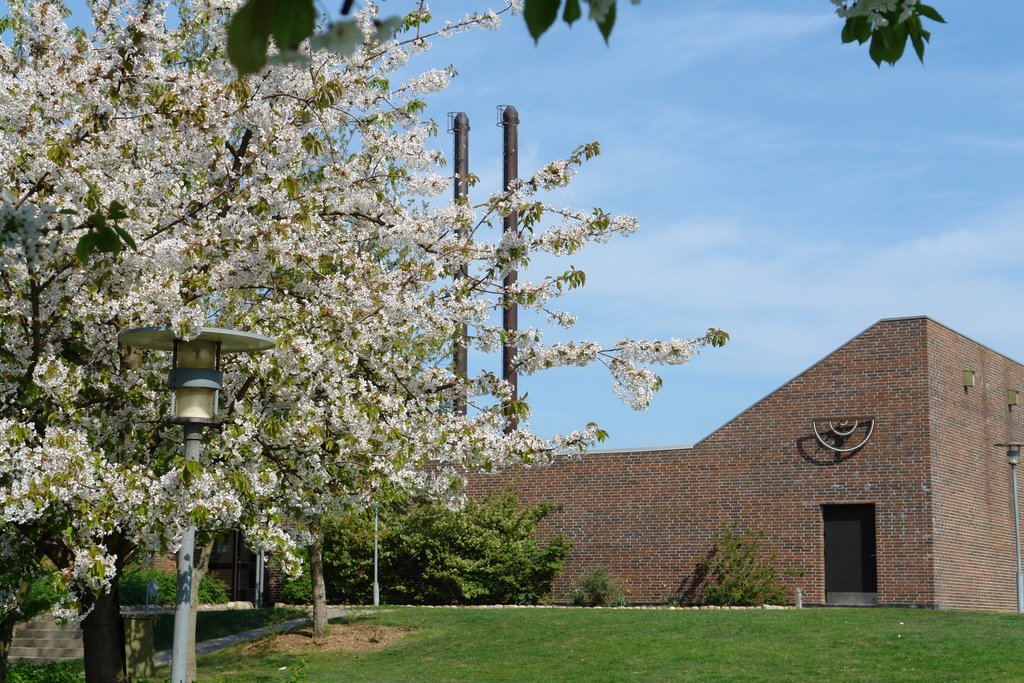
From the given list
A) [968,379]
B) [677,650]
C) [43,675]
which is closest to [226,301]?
[43,675]

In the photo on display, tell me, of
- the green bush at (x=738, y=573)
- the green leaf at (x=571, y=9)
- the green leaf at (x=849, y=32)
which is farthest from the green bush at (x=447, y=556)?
the green leaf at (x=571, y=9)

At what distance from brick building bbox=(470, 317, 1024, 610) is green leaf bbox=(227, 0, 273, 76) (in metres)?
26.6

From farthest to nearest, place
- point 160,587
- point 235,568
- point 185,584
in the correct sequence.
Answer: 1. point 235,568
2. point 160,587
3. point 185,584

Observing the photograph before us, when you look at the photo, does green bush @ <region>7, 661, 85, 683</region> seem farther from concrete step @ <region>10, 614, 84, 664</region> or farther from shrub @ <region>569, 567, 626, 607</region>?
shrub @ <region>569, 567, 626, 607</region>

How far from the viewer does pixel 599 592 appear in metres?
29.0

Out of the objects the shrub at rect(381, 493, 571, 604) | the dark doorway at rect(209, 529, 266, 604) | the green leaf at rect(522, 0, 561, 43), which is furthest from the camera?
the dark doorway at rect(209, 529, 266, 604)

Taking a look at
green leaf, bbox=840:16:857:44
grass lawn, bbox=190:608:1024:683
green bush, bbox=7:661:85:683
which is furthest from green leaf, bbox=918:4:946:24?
green bush, bbox=7:661:85:683

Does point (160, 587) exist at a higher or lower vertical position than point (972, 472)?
lower

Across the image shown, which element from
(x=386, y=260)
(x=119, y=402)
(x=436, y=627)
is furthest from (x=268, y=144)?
(x=436, y=627)

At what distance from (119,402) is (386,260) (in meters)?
7.23

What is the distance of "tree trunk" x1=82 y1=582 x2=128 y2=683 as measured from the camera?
36.4 ft

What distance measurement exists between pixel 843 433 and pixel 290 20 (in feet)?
88.3

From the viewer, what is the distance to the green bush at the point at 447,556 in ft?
95.7

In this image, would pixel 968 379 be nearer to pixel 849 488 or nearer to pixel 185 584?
pixel 849 488
